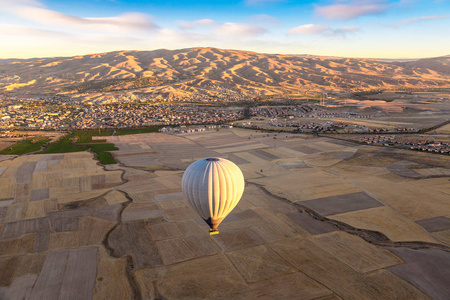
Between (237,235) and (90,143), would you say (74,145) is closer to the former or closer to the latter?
(90,143)

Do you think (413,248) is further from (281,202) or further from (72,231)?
(72,231)

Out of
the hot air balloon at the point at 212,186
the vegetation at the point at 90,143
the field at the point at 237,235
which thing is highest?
the hot air balloon at the point at 212,186

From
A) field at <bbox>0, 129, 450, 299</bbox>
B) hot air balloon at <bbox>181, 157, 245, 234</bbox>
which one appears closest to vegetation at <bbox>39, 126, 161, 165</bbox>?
field at <bbox>0, 129, 450, 299</bbox>

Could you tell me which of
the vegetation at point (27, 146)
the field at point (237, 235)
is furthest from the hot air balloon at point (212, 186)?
the vegetation at point (27, 146)

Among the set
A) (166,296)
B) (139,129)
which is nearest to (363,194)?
(166,296)

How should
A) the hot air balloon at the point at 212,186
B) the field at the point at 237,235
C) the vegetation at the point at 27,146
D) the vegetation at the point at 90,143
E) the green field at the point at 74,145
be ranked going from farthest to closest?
the vegetation at the point at 27,146
the green field at the point at 74,145
the vegetation at the point at 90,143
the hot air balloon at the point at 212,186
the field at the point at 237,235

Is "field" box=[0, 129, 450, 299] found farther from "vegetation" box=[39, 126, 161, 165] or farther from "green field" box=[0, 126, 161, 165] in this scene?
A: "green field" box=[0, 126, 161, 165]

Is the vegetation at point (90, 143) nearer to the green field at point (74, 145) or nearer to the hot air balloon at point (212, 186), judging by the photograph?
the green field at point (74, 145)
